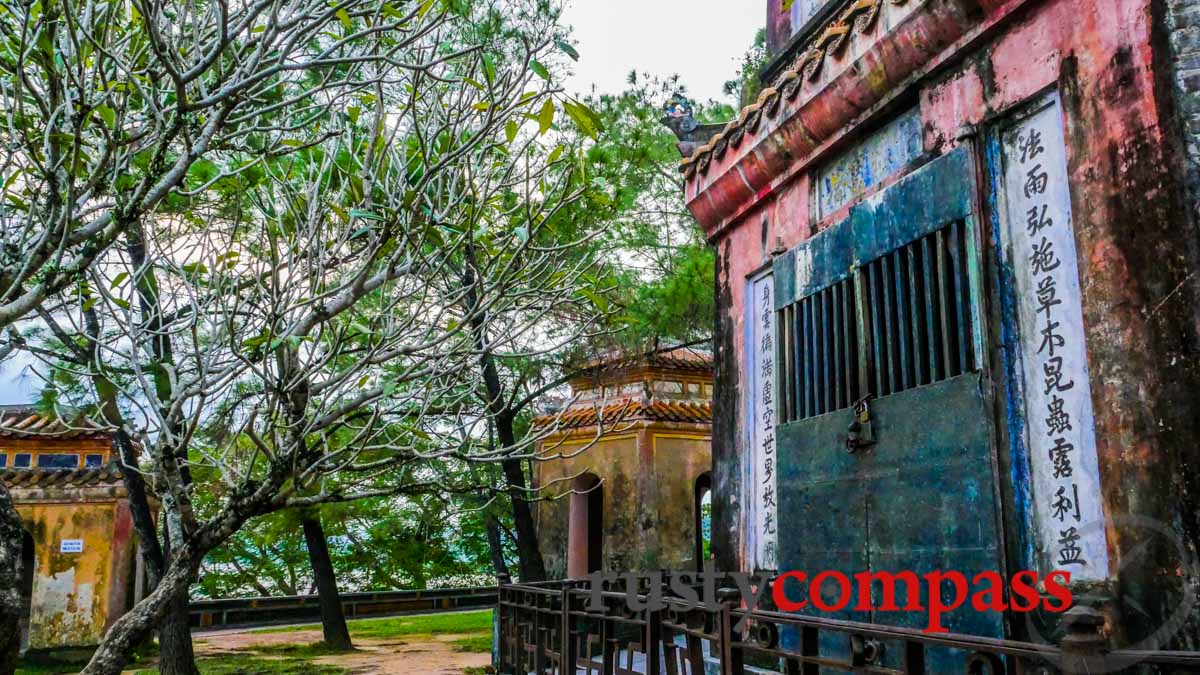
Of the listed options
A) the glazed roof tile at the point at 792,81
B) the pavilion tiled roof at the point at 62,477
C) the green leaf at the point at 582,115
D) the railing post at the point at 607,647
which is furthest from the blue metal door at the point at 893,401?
the pavilion tiled roof at the point at 62,477

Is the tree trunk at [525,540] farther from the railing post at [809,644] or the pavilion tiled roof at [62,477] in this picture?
the railing post at [809,644]

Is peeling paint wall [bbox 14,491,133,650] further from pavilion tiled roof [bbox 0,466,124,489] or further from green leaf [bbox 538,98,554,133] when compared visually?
green leaf [bbox 538,98,554,133]

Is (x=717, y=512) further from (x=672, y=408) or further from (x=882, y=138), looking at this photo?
(x=672, y=408)

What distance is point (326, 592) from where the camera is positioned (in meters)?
14.1

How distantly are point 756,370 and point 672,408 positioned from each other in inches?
275

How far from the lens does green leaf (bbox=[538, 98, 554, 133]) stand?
3322 millimetres

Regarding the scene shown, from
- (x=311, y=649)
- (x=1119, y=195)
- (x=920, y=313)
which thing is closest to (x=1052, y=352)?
(x=1119, y=195)

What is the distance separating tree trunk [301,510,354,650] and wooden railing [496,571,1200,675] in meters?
8.04

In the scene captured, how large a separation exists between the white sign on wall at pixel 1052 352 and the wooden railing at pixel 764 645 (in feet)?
1.46

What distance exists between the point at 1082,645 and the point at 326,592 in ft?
45.2

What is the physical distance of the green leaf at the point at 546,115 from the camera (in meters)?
3.32

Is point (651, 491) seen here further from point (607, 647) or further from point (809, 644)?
point (809, 644)

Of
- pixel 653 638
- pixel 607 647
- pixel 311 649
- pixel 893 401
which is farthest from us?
pixel 311 649

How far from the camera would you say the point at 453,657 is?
41.4 feet
